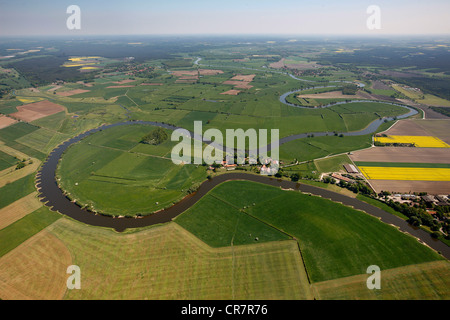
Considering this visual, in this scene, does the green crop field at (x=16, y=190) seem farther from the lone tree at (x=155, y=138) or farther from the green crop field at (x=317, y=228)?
the green crop field at (x=317, y=228)

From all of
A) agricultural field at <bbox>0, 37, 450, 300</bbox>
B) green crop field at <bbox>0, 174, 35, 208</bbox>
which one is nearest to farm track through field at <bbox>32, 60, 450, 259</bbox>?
agricultural field at <bbox>0, 37, 450, 300</bbox>

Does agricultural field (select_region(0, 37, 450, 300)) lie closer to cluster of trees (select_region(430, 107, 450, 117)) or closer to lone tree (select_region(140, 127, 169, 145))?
lone tree (select_region(140, 127, 169, 145))

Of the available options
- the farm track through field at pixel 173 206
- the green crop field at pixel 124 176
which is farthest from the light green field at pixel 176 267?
the green crop field at pixel 124 176

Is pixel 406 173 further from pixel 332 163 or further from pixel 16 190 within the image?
pixel 16 190

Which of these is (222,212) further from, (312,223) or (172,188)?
(312,223)
